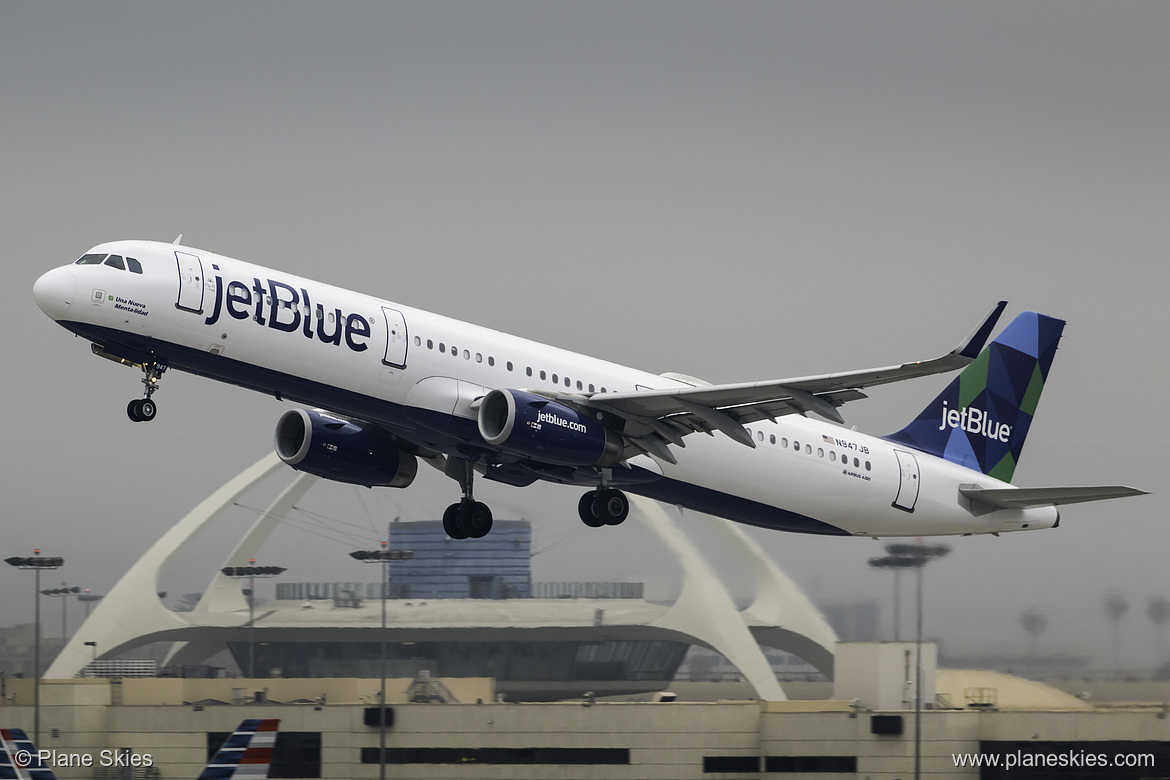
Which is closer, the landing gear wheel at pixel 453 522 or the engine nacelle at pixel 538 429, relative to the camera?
the engine nacelle at pixel 538 429

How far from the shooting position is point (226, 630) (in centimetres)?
7138

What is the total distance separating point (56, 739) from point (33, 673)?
500cm

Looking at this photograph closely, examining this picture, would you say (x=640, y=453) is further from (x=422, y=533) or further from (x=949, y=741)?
(x=422, y=533)

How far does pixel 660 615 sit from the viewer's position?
67188 millimetres

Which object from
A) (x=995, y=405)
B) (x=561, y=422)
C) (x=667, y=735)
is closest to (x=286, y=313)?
(x=561, y=422)

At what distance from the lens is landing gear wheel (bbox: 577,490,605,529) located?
31.4 meters

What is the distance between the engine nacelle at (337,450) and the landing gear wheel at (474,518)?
176 cm

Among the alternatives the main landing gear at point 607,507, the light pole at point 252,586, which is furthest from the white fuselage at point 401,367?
the light pole at point 252,586

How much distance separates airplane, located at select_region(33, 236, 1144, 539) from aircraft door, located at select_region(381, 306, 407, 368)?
0.11 ft

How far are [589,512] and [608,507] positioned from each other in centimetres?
56

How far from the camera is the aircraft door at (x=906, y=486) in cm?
3444

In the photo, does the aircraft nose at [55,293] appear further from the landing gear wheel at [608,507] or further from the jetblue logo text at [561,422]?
the landing gear wheel at [608,507]

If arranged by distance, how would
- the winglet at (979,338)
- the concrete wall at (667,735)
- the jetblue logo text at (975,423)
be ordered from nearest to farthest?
the winglet at (979,338) → the jetblue logo text at (975,423) → the concrete wall at (667,735)

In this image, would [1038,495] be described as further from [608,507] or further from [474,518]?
[474,518]
